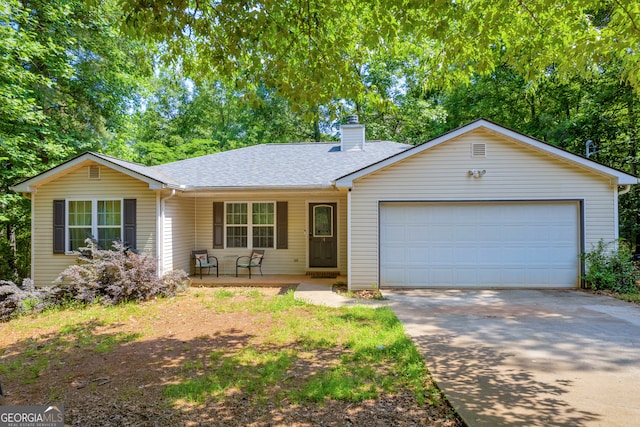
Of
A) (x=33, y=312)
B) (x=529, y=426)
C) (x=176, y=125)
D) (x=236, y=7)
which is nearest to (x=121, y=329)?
(x=33, y=312)

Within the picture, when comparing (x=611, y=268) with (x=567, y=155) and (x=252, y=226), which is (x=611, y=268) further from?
(x=252, y=226)

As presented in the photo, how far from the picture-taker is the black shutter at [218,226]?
1088cm

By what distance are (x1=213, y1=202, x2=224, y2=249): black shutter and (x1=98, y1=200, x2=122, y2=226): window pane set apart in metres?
2.64

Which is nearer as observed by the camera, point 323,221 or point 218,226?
point 323,221

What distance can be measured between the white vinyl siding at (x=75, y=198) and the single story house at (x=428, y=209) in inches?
1.1

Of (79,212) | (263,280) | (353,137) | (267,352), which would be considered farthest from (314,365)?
(353,137)

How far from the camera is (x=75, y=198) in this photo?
367 inches

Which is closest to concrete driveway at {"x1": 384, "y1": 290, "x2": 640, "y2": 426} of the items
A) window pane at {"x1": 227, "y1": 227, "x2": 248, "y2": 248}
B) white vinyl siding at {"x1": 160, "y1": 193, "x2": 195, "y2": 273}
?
window pane at {"x1": 227, "y1": 227, "x2": 248, "y2": 248}

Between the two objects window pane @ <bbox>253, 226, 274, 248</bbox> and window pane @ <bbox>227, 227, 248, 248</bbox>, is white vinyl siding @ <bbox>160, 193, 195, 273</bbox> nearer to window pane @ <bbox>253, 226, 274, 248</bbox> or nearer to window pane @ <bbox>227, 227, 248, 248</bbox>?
window pane @ <bbox>227, 227, 248, 248</bbox>

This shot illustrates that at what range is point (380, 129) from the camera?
2055 centimetres

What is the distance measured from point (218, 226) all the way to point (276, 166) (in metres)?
2.65

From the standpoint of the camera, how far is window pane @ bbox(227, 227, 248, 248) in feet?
35.6

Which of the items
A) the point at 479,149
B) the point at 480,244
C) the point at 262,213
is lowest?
the point at 480,244

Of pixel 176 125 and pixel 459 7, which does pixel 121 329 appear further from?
pixel 176 125
